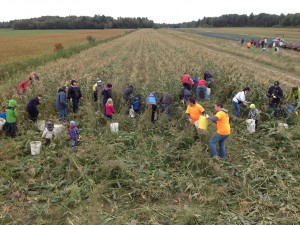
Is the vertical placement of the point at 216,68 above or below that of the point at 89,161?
above

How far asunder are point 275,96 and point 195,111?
14.2 ft

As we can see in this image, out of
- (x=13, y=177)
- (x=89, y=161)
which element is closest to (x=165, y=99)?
(x=89, y=161)

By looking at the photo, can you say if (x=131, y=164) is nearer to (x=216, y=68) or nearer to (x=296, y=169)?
(x=296, y=169)

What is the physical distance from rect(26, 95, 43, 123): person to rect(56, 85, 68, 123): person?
0.69 metres

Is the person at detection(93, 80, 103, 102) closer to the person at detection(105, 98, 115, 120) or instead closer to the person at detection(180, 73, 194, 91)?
the person at detection(105, 98, 115, 120)

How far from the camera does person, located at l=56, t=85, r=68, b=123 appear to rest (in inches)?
412

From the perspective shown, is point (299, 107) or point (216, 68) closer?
point (299, 107)

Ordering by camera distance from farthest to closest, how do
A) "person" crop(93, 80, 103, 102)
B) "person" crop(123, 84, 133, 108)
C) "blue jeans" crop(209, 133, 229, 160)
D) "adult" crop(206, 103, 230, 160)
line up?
1. "person" crop(93, 80, 103, 102)
2. "person" crop(123, 84, 133, 108)
3. "blue jeans" crop(209, 133, 229, 160)
4. "adult" crop(206, 103, 230, 160)

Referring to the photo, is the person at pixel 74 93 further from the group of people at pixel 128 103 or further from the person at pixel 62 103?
the person at pixel 62 103

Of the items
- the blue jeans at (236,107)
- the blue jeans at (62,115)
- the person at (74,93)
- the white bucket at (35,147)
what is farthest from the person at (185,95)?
the white bucket at (35,147)

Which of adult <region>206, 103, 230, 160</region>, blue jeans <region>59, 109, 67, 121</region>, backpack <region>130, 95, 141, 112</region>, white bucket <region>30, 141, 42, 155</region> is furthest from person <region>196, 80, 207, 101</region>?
white bucket <region>30, 141, 42, 155</region>

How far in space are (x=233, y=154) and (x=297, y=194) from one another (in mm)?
2299

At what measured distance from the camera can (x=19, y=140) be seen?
30.4 ft

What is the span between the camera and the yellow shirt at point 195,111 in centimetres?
852
